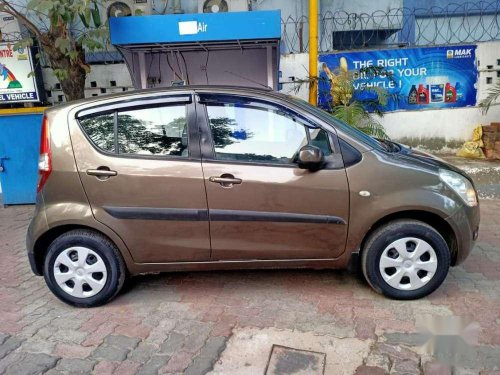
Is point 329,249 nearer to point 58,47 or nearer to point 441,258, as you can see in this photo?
point 441,258

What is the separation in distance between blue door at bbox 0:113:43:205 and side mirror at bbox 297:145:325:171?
463 cm

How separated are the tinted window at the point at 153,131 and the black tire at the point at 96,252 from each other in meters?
0.71

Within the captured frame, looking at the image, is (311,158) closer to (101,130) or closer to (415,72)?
(101,130)

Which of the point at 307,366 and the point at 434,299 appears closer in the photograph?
the point at 307,366

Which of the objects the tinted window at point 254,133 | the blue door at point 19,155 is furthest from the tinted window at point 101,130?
the blue door at point 19,155

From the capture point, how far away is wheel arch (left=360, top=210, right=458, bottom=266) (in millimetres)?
3211

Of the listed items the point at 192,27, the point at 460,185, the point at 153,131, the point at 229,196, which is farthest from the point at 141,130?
the point at 460,185

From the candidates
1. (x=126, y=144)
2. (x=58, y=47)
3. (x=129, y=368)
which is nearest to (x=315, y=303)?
(x=129, y=368)

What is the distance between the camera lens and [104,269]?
3291mm

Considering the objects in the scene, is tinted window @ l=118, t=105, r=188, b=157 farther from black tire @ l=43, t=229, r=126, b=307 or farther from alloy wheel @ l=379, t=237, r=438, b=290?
alloy wheel @ l=379, t=237, r=438, b=290

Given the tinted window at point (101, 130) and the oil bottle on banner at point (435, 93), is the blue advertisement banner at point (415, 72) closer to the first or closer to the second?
the oil bottle on banner at point (435, 93)

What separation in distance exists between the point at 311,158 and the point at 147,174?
1.22 meters

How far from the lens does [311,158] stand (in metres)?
3.05

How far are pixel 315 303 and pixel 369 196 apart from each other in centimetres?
94
